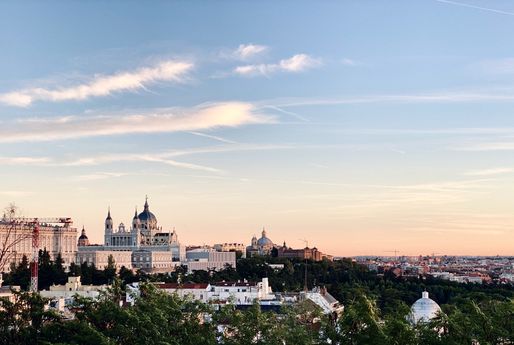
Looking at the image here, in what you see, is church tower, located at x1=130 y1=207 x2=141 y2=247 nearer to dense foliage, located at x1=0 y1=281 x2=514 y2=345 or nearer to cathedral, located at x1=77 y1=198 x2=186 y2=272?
cathedral, located at x1=77 y1=198 x2=186 y2=272

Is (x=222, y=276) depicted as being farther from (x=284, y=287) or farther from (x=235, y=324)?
(x=235, y=324)

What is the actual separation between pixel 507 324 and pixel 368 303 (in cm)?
518

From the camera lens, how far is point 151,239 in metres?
176

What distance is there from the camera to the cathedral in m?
162

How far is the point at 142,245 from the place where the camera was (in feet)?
568

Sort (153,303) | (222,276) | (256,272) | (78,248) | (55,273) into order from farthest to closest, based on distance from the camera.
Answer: (78,248) < (256,272) < (222,276) < (55,273) < (153,303)

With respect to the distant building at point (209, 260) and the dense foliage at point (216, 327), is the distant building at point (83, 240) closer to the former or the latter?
the distant building at point (209, 260)

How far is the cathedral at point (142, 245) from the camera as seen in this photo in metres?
162

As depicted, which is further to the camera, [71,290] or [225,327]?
[71,290]

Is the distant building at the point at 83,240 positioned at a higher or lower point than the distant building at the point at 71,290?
higher

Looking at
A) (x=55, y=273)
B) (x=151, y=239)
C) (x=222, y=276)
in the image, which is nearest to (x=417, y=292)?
(x=222, y=276)

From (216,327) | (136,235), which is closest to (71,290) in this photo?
(216,327)

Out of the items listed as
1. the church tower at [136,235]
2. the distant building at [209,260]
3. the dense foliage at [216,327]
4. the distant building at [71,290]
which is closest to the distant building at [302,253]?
the distant building at [209,260]

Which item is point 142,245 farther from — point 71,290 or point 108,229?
point 71,290
